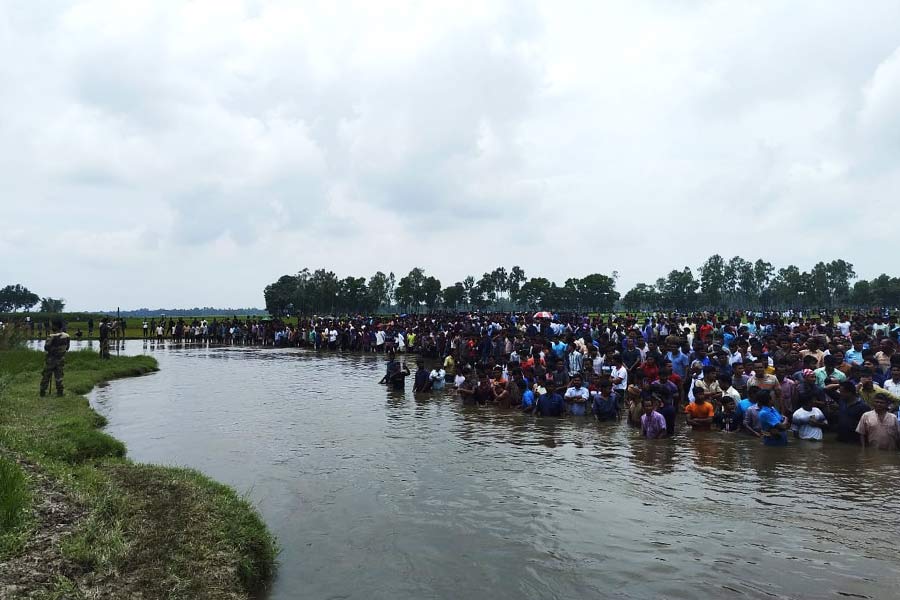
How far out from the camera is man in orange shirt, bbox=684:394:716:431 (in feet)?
39.0

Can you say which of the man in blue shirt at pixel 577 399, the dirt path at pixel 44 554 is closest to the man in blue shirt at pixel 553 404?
the man in blue shirt at pixel 577 399

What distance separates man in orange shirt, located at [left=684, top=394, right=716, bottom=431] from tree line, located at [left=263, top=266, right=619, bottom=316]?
9475cm

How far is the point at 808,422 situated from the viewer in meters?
10.9

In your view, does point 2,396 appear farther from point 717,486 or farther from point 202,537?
point 717,486

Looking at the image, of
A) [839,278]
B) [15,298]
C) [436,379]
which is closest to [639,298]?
[839,278]

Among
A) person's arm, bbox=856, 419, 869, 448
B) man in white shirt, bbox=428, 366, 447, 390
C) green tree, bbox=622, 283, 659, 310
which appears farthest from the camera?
green tree, bbox=622, 283, 659, 310

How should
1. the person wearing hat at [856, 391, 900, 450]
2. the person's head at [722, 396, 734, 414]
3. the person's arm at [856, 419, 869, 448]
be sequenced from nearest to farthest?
the person wearing hat at [856, 391, 900, 450]
the person's arm at [856, 419, 869, 448]
the person's head at [722, 396, 734, 414]

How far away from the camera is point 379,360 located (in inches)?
1184

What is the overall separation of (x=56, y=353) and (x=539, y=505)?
44.8 feet

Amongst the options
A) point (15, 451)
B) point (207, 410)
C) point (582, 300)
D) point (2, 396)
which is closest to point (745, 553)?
point (15, 451)

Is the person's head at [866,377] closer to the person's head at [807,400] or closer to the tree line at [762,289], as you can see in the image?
the person's head at [807,400]

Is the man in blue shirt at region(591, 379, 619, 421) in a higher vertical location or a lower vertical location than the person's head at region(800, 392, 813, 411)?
lower

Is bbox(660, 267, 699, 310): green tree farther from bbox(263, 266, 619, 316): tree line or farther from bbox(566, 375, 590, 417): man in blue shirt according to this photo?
bbox(566, 375, 590, 417): man in blue shirt

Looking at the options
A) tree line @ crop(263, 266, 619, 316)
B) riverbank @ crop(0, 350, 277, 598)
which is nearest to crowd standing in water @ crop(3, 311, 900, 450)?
riverbank @ crop(0, 350, 277, 598)
